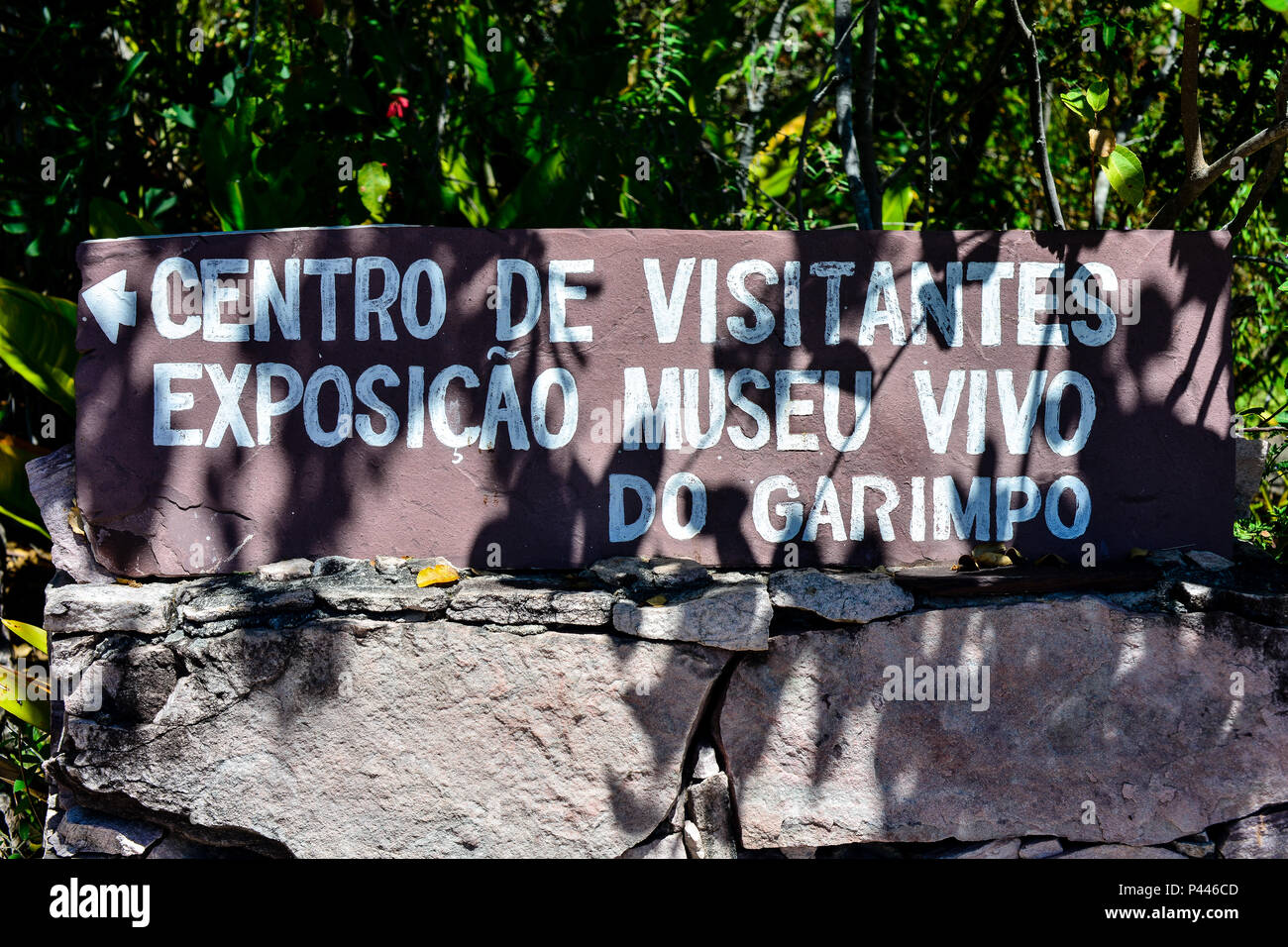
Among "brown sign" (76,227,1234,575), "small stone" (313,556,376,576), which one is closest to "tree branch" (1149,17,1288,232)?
"brown sign" (76,227,1234,575)

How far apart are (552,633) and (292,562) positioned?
71cm

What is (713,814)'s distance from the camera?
2521 millimetres

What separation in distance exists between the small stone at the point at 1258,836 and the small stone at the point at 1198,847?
33mm

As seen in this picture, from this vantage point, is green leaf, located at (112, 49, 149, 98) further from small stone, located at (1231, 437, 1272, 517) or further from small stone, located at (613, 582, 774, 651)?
small stone, located at (1231, 437, 1272, 517)

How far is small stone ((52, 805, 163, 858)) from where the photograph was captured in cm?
249

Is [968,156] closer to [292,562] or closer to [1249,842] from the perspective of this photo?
[1249,842]

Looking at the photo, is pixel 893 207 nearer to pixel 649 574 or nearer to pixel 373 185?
pixel 373 185

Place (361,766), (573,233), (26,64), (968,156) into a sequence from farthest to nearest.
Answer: (968,156) → (26,64) → (573,233) → (361,766)

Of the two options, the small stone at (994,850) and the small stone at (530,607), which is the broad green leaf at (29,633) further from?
the small stone at (994,850)

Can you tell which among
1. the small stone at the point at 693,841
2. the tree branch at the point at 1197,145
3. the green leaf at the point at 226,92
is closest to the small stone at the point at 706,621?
the small stone at the point at 693,841

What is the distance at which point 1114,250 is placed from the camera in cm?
261

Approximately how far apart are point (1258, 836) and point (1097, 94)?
6.34 ft

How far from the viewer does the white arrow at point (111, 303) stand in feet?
8.46

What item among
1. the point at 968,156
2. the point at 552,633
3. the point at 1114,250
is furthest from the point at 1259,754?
the point at 968,156
